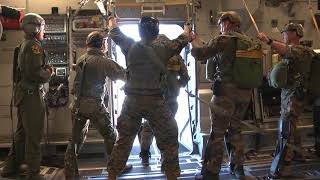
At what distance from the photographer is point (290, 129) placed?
215 inches

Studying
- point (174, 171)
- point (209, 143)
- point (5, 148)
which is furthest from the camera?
point (5, 148)

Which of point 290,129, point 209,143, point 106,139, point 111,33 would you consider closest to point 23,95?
point 106,139

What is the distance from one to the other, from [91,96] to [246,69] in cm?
204

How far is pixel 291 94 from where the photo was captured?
562cm

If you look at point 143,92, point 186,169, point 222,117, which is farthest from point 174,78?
point 143,92

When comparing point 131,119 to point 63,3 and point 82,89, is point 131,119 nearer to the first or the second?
point 82,89

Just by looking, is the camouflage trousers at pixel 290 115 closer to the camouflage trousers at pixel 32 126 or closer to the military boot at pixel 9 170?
the camouflage trousers at pixel 32 126

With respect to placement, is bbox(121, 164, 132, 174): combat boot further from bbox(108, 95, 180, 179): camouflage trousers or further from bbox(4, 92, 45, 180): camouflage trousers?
bbox(108, 95, 180, 179): camouflage trousers

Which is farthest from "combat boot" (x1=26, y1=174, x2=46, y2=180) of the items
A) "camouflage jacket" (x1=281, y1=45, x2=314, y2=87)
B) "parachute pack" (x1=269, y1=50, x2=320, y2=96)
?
"camouflage jacket" (x1=281, y1=45, x2=314, y2=87)

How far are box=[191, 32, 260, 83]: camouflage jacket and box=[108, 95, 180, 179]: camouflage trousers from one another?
885 millimetres

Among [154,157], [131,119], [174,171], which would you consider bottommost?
[154,157]

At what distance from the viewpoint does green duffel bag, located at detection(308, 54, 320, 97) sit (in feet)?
18.7

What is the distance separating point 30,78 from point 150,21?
6.06ft

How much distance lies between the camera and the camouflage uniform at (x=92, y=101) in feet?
18.0
